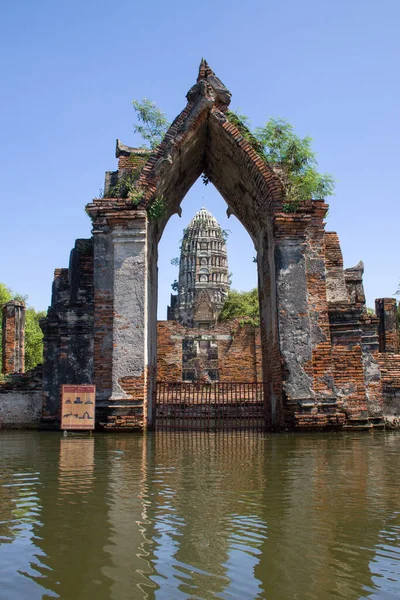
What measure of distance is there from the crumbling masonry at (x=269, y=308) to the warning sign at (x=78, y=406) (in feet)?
1.23

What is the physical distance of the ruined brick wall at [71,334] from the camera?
10.7 metres

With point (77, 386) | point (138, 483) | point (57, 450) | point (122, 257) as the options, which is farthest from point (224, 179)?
point (138, 483)

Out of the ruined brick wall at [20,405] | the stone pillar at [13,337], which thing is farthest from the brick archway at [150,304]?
the stone pillar at [13,337]

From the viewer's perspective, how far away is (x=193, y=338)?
81.9ft

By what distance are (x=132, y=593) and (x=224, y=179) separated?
10923mm

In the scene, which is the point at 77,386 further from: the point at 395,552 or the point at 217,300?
the point at 217,300

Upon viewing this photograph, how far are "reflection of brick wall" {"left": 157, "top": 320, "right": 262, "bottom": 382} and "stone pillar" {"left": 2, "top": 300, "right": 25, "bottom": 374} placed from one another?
5.03 meters

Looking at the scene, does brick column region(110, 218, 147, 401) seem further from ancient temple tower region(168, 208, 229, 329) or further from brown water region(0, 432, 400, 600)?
ancient temple tower region(168, 208, 229, 329)

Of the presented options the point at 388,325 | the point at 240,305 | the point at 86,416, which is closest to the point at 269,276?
the point at 86,416

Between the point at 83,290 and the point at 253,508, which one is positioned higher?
the point at 83,290

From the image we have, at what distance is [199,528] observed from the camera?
3260 mm

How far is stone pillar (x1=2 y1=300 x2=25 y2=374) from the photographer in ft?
72.6

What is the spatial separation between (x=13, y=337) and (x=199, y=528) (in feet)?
66.5

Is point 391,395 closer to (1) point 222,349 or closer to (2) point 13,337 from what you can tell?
(1) point 222,349
